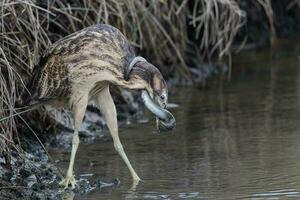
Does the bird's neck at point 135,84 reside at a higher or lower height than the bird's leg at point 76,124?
higher

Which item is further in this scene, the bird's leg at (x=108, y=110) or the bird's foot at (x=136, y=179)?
the bird's leg at (x=108, y=110)

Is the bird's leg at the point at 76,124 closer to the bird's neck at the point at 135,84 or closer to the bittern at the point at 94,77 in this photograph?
the bittern at the point at 94,77

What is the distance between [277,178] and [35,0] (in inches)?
124

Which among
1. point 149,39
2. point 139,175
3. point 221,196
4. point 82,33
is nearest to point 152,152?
point 139,175

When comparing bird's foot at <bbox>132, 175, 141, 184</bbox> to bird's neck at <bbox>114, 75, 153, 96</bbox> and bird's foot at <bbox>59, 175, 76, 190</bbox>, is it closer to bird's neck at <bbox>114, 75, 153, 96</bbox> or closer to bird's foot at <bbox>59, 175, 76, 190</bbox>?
bird's foot at <bbox>59, 175, 76, 190</bbox>

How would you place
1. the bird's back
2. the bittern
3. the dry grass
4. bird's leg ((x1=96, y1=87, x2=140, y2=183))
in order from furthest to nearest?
the dry grass → bird's leg ((x1=96, y1=87, x2=140, y2=183)) → the bird's back → the bittern

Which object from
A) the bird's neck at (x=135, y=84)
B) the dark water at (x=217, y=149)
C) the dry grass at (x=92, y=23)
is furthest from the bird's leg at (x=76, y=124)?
the dry grass at (x=92, y=23)

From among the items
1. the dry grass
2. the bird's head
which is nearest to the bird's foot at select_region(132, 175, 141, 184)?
the bird's head

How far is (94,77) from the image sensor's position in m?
6.98

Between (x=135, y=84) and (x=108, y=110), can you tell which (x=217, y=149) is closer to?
(x=108, y=110)

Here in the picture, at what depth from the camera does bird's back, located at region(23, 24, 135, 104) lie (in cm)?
698

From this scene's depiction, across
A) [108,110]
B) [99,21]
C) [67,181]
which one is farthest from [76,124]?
[99,21]

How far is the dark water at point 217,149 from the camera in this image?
21.4 feet

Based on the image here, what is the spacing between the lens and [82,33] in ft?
23.6
